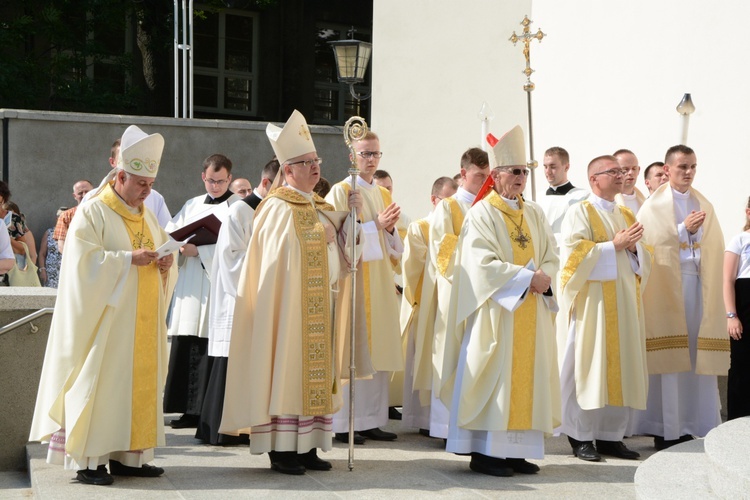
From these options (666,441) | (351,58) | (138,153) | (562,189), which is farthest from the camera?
(351,58)

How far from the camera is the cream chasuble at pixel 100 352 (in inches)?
234

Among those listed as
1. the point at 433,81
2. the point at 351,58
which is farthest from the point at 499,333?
the point at 351,58

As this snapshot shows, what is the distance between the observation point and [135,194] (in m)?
6.30

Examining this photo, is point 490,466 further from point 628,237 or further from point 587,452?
point 628,237

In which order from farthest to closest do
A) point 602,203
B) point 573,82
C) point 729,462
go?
point 573,82, point 602,203, point 729,462

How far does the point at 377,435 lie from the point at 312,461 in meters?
1.29

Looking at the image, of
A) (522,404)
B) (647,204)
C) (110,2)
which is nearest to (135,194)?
(522,404)

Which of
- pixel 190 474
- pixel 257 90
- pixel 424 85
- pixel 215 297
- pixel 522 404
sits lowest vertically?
pixel 190 474

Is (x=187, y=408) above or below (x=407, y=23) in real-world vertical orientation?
below

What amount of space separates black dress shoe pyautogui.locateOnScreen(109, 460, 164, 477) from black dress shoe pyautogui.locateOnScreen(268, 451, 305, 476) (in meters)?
0.65

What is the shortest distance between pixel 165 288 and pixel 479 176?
8.06 feet

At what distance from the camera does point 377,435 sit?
25.3 feet

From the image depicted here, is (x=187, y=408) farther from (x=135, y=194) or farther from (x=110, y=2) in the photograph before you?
(x=110, y=2)

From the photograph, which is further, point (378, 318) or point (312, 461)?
point (378, 318)
